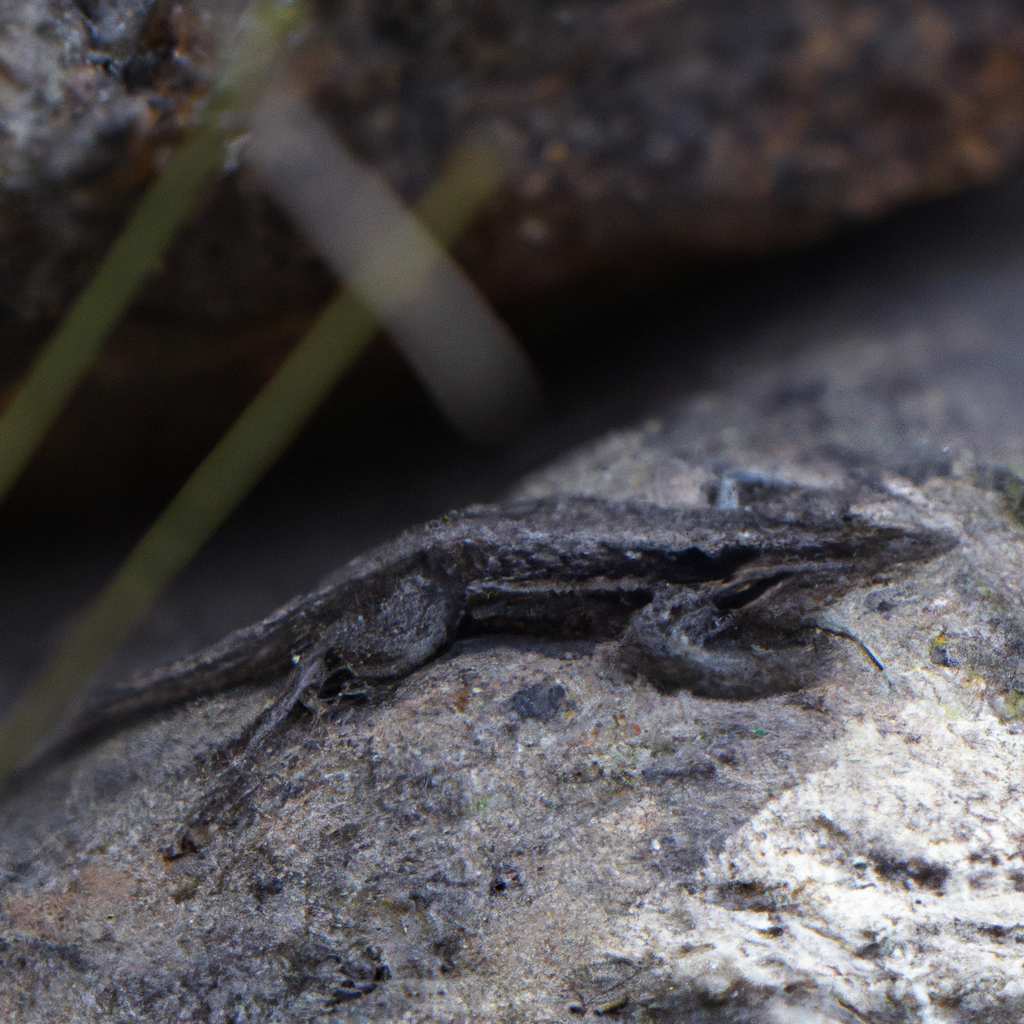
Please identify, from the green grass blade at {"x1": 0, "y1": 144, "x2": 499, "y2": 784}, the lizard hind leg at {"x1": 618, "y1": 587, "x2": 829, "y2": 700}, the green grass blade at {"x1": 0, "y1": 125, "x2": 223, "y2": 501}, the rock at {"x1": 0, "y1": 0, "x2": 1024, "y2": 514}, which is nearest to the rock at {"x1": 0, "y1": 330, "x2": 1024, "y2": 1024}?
the lizard hind leg at {"x1": 618, "y1": 587, "x2": 829, "y2": 700}

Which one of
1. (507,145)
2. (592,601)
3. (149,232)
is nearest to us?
(592,601)

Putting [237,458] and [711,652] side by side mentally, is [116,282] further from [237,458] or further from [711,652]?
[711,652]

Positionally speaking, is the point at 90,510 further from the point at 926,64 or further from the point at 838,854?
the point at 926,64

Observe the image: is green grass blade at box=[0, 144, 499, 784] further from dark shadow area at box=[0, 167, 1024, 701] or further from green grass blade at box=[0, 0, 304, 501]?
green grass blade at box=[0, 0, 304, 501]

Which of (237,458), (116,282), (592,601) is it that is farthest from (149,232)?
(592,601)

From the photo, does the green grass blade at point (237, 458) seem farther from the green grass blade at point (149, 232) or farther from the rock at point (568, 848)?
the rock at point (568, 848)

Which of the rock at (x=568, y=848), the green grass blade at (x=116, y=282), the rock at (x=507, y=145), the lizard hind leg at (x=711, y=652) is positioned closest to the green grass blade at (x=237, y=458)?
the rock at (x=507, y=145)
